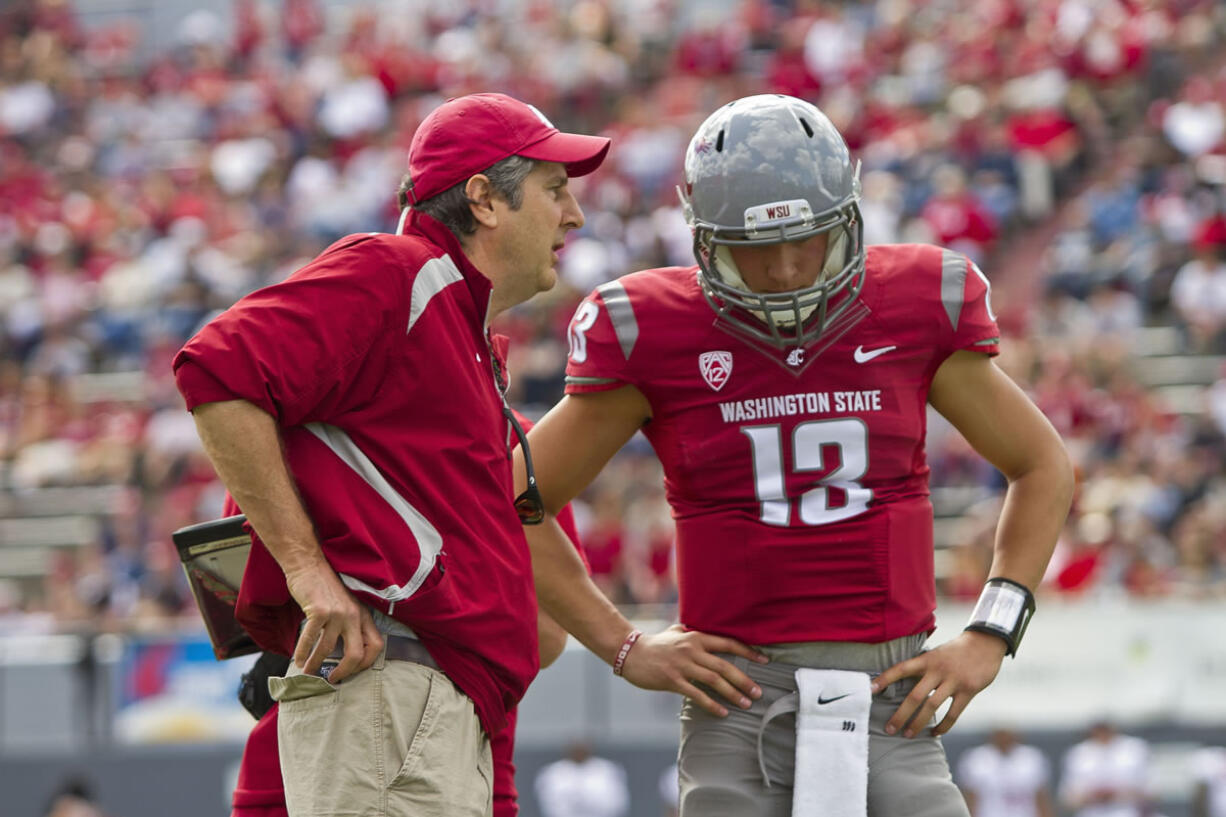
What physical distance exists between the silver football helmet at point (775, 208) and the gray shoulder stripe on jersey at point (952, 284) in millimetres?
165

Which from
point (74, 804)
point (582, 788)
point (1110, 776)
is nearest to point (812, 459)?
point (74, 804)

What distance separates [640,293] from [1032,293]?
10350 millimetres

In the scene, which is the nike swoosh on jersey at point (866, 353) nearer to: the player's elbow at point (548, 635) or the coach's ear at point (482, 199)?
the coach's ear at point (482, 199)

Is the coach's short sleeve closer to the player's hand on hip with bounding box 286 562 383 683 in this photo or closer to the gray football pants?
the player's hand on hip with bounding box 286 562 383 683

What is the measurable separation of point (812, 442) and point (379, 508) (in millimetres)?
800

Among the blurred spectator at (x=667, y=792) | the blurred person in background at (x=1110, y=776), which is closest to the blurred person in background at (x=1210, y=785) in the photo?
the blurred person in background at (x=1110, y=776)

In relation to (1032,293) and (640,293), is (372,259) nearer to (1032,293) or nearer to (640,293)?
(640,293)

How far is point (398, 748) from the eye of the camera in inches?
113

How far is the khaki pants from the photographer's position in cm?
284

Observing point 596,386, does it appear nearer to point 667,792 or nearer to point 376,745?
point 376,745

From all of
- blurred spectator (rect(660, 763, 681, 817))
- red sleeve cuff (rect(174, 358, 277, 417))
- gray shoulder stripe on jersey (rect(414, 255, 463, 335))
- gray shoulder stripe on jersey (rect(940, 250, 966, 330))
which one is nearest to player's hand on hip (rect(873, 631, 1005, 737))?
gray shoulder stripe on jersey (rect(940, 250, 966, 330))

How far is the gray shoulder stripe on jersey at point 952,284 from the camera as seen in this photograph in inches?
126

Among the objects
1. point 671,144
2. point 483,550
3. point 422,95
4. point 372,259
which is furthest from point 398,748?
point 422,95

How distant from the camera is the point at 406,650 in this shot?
9.63ft
